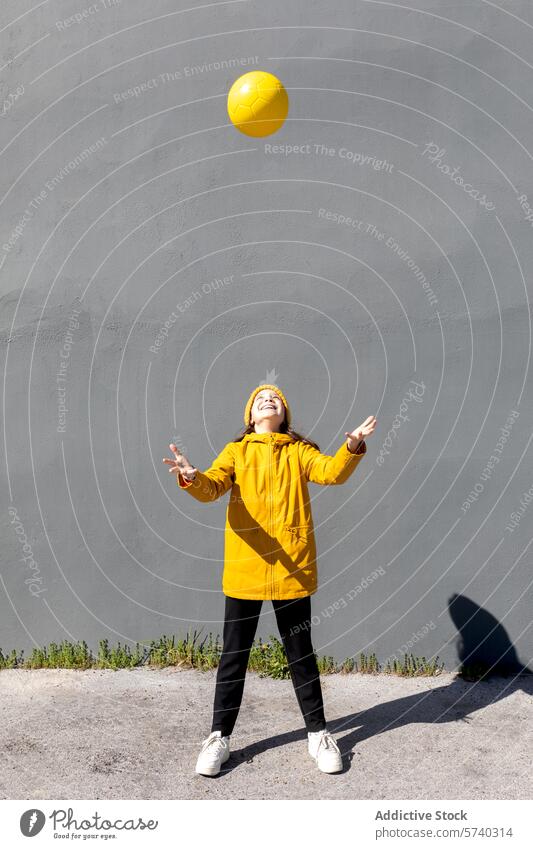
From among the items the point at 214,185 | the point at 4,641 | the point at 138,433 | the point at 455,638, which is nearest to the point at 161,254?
the point at 214,185

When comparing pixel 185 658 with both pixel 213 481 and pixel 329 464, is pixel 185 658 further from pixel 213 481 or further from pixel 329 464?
pixel 329 464

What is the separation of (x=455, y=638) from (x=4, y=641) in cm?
331

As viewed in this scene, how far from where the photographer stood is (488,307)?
5445 mm

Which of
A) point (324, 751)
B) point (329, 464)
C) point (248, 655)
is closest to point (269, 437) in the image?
point (329, 464)

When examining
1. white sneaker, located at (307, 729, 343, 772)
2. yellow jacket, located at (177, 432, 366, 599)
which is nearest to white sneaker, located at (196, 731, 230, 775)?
white sneaker, located at (307, 729, 343, 772)

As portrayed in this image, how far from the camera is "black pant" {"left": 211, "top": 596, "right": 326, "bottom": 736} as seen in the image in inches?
163

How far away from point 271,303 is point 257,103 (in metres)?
1.34

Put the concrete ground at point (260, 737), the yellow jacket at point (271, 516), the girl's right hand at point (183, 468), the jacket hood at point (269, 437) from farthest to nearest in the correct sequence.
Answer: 1. the jacket hood at point (269, 437)
2. the yellow jacket at point (271, 516)
3. the concrete ground at point (260, 737)
4. the girl's right hand at point (183, 468)

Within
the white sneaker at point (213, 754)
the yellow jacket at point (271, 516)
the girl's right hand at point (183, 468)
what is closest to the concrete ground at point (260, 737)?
the white sneaker at point (213, 754)

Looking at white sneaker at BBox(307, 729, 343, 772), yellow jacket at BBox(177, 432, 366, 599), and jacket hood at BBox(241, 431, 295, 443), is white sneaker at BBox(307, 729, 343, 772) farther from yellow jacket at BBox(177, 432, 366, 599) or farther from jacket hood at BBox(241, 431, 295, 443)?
jacket hood at BBox(241, 431, 295, 443)

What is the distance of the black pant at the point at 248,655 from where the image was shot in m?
4.14

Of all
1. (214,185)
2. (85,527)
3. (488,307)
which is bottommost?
(85,527)

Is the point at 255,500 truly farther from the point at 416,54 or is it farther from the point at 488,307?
the point at 416,54

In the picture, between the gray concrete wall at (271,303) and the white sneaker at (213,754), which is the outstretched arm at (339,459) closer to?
the gray concrete wall at (271,303)
